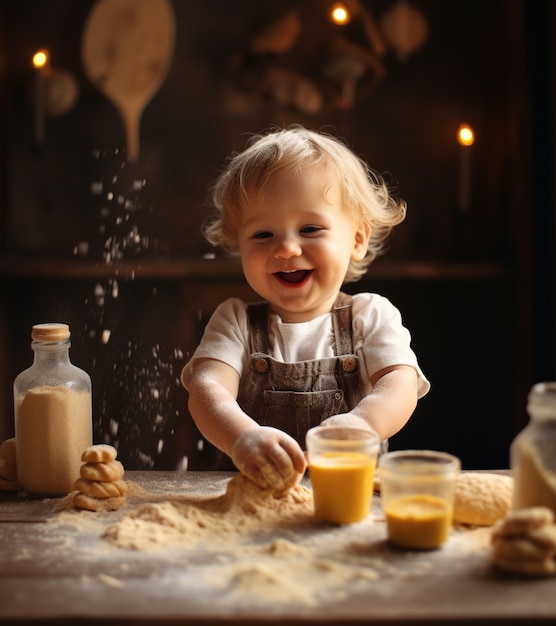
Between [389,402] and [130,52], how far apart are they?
5.77 ft

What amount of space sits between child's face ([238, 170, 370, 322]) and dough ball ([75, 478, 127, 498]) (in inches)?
17.4

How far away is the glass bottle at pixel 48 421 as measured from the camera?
1.16m

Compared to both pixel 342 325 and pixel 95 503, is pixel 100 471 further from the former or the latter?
pixel 342 325

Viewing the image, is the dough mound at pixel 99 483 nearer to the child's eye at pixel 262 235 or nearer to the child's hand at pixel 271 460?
the child's hand at pixel 271 460

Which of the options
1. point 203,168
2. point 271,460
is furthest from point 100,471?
point 203,168

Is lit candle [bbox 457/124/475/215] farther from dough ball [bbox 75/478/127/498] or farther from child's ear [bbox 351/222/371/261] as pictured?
dough ball [bbox 75/478/127/498]

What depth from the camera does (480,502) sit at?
3.29 ft

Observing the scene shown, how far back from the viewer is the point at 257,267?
1.37m

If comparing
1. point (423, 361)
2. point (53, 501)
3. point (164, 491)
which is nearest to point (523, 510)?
point (164, 491)

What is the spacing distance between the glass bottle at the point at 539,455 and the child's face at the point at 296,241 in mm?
524

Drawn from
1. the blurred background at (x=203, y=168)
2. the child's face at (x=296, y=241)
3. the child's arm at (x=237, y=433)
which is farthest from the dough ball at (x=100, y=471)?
the blurred background at (x=203, y=168)

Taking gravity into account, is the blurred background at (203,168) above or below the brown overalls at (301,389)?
above

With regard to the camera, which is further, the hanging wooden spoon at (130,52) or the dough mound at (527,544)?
the hanging wooden spoon at (130,52)

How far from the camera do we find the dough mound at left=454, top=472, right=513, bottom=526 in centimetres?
100
